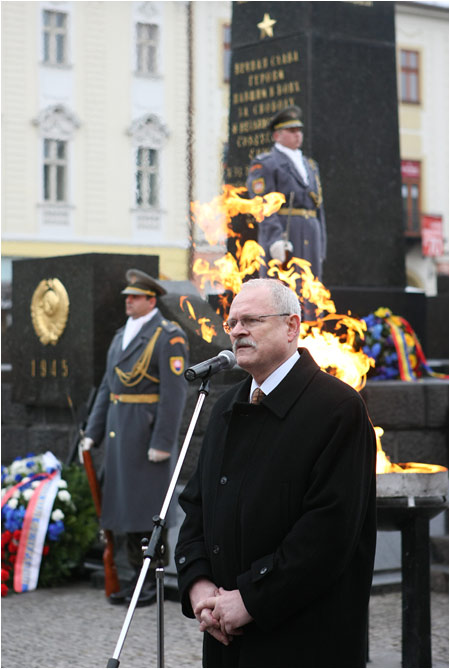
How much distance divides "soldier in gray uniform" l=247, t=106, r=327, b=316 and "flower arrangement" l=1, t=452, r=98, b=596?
231 cm

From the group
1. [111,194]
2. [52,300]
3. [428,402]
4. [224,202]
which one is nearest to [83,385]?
[52,300]

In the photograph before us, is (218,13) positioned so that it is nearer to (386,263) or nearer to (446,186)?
(446,186)

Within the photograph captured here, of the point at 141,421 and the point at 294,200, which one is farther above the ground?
the point at 294,200

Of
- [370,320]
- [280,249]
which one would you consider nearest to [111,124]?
[370,320]

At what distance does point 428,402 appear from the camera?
9992mm

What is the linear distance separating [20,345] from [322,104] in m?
3.47

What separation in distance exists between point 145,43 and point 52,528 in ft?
83.8

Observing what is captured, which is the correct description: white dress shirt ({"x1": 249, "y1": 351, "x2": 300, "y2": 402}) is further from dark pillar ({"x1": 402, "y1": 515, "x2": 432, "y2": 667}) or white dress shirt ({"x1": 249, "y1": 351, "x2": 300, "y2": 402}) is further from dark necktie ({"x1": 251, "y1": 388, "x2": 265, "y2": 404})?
dark pillar ({"x1": 402, "y1": 515, "x2": 432, "y2": 667})

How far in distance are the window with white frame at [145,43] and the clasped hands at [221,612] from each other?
30125mm

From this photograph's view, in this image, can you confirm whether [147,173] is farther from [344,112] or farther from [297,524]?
[297,524]

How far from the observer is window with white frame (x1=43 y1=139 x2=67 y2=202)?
31.8 metres

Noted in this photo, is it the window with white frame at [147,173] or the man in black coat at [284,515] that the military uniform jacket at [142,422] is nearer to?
the man in black coat at [284,515]

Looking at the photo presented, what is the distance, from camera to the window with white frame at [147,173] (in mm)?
32781

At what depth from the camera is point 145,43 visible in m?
33.0
